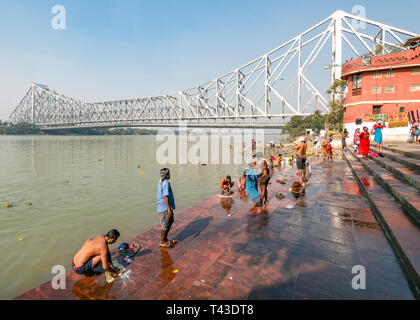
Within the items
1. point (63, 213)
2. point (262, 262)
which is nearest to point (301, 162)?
point (262, 262)

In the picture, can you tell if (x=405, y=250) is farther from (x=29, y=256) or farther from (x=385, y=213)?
(x=29, y=256)

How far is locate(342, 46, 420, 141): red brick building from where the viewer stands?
1769cm

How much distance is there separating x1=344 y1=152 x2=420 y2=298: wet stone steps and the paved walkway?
0.34 ft

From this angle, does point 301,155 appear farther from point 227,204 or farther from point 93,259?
point 93,259

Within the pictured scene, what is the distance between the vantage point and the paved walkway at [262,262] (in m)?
2.66

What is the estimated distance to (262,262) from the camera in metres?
3.27

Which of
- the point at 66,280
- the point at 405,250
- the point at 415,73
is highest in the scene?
the point at 415,73

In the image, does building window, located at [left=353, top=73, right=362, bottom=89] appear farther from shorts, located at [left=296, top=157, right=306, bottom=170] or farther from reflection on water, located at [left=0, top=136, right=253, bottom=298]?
shorts, located at [left=296, top=157, right=306, bottom=170]

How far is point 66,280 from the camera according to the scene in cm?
321

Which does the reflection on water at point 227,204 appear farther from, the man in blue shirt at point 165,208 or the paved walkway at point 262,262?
the man in blue shirt at point 165,208

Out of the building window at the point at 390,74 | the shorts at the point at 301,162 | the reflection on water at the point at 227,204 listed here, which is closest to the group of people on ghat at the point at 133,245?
the reflection on water at the point at 227,204

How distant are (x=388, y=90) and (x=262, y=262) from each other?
2240 cm
